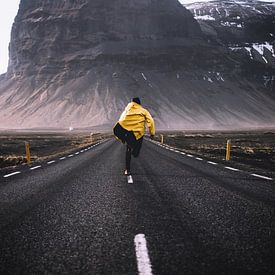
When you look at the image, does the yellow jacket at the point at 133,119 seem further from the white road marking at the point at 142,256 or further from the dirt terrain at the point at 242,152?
the white road marking at the point at 142,256

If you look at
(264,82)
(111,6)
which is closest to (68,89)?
(111,6)

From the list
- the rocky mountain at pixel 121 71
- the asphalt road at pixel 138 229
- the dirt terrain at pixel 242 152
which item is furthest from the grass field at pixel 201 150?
the rocky mountain at pixel 121 71

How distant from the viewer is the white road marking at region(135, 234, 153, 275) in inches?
117

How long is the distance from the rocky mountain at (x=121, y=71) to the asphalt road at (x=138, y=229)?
106289 mm

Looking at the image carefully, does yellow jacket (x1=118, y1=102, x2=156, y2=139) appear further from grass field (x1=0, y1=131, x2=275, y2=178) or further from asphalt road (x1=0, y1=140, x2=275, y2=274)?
grass field (x1=0, y1=131, x2=275, y2=178)

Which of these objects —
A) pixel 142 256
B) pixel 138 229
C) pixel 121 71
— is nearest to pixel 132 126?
pixel 138 229

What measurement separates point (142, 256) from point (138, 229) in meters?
0.94

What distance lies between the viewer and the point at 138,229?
4246 mm

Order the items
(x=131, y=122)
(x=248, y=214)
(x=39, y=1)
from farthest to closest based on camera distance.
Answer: (x=39, y=1), (x=131, y=122), (x=248, y=214)

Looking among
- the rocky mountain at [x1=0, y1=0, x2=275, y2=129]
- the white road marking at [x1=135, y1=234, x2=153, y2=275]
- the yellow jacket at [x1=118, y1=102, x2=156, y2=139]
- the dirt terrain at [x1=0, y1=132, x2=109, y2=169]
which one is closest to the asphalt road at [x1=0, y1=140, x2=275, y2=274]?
the white road marking at [x1=135, y1=234, x2=153, y2=275]

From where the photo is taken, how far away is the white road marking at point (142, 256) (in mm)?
2973

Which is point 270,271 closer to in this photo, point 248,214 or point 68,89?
point 248,214

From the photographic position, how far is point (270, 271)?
2.92m

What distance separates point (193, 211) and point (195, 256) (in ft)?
6.18
